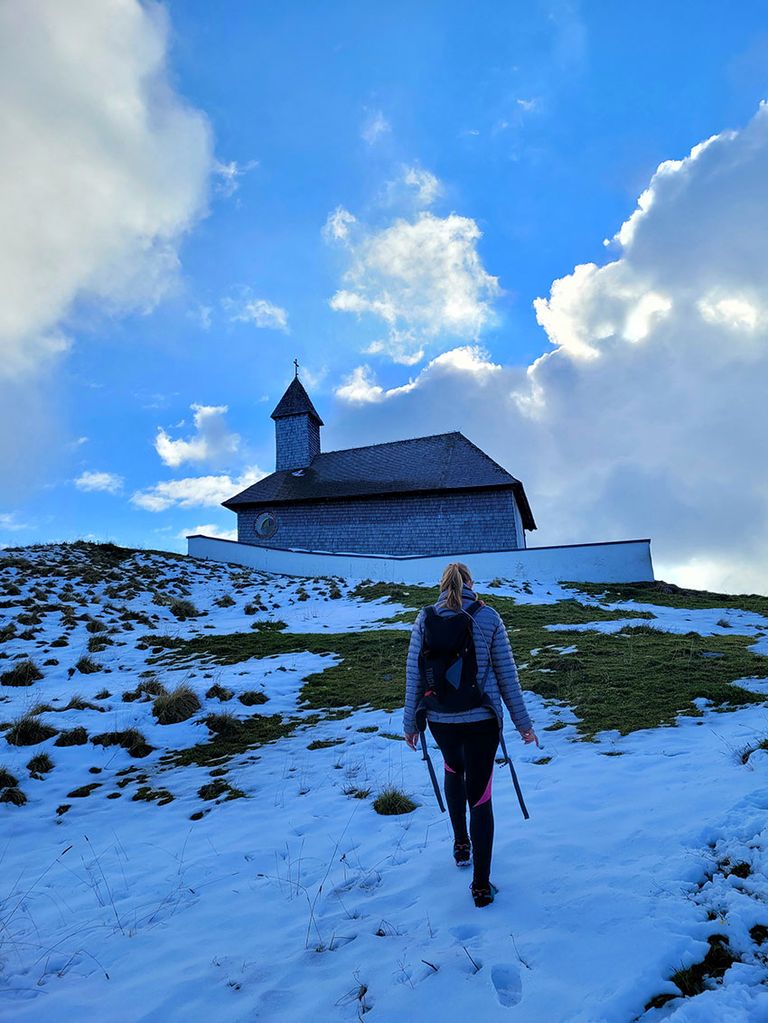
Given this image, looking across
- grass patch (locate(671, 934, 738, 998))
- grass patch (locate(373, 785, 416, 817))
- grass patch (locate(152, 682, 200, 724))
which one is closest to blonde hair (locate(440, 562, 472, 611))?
grass patch (locate(671, 934, 738, 998))

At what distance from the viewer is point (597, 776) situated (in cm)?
526

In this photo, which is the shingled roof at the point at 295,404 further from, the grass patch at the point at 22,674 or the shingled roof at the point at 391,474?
the grass patch at the point at 22,674

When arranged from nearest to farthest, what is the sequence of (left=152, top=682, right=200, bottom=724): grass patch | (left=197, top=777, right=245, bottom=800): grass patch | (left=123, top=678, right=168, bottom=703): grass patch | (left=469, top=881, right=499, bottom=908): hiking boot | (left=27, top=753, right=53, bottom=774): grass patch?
1. (left=469, top=881, right=499, bottom=908): hiking boot
2. (left=197, top=777, right=245, bottom=800): grass patch
3. (left=27, top=753, right=53, bottom=774): grass patch
4. (left=152, top=682, right=200, bottom=724): grass patch
5. (left=123, top=678, right=168, bottom=703): grass patch

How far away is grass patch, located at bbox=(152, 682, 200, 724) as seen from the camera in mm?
8258

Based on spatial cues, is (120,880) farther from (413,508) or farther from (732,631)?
(413,508)

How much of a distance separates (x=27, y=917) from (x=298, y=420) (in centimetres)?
3433

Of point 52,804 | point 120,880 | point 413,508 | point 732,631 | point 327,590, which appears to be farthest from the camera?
point 413,508

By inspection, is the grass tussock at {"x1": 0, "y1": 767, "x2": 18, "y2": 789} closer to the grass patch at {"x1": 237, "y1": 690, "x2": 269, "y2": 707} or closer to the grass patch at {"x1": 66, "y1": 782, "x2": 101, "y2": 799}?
the grass patch at {"x1": 66, "y1": 782, "x2": 101, "y2": 799}

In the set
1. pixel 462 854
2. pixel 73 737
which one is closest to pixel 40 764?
pixel 73 737

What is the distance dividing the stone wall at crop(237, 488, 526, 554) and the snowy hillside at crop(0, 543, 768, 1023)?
59.0 ft

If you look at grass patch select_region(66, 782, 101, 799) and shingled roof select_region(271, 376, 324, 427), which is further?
shingled roof select_region(271, 376, 324, 427)

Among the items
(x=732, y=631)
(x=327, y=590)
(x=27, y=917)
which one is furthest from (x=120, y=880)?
(x=327, y=590)

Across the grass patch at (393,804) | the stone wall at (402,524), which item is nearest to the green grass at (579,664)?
the grass patch at (393,804)

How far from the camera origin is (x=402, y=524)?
30219 mm
